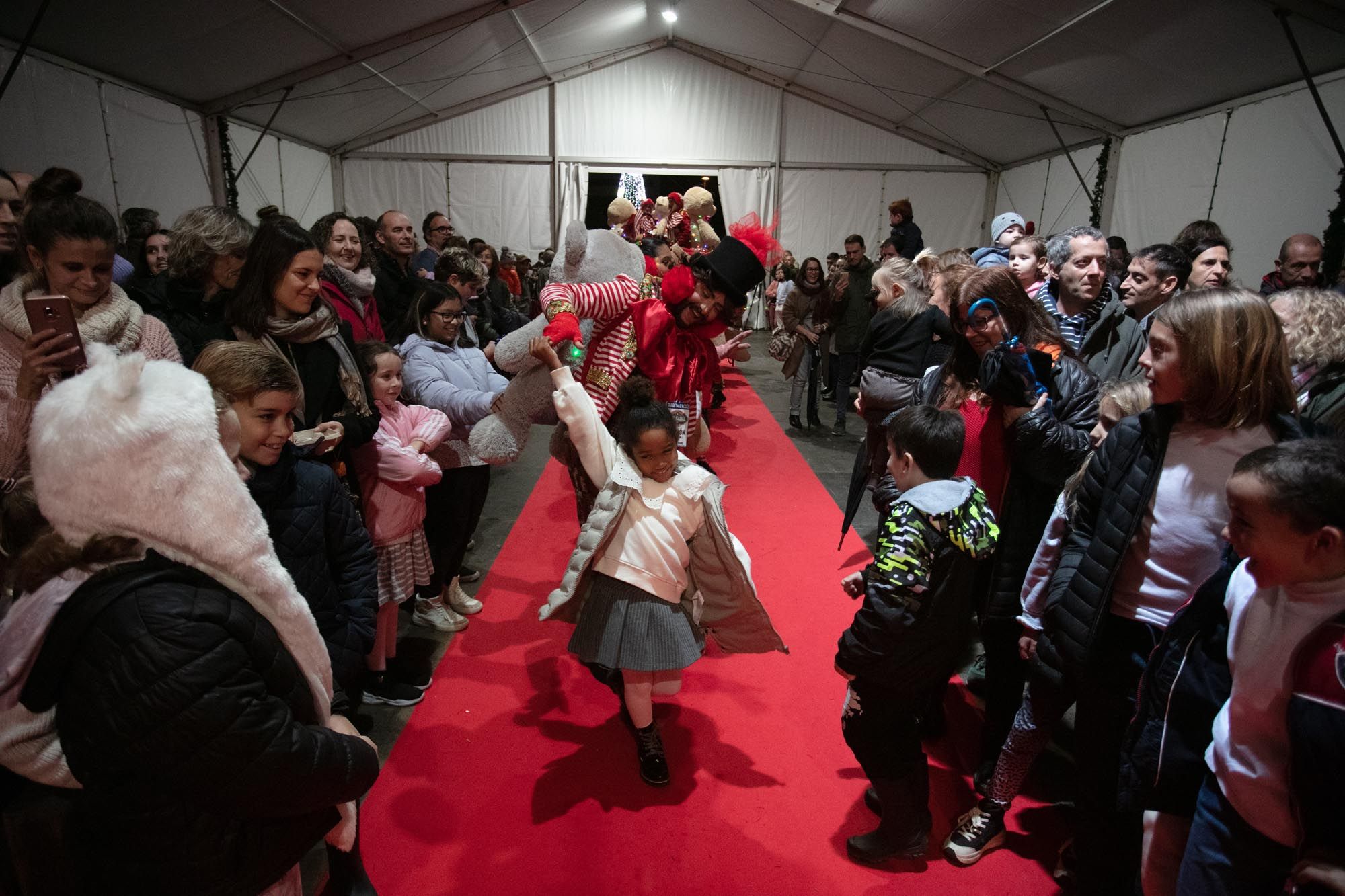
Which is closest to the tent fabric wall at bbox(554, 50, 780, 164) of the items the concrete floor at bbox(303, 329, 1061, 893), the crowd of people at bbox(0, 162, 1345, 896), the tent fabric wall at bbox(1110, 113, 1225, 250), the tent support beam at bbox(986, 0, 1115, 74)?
the tent support beam at bbox(986, 0, 1115, 74)

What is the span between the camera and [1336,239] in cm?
597

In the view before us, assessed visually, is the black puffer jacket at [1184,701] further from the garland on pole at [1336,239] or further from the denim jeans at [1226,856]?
the garland on pole at [1336,239]

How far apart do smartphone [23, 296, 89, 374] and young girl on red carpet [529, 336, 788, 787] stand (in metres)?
1.10

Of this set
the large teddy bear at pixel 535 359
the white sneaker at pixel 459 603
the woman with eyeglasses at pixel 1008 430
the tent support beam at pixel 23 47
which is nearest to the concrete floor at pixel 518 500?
the white sneaker at pixel 459 603

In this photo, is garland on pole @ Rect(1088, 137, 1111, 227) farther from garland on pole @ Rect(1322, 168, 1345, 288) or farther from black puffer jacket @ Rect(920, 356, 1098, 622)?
black puffer jacket @ Rect(920, 356, 1098, 622)

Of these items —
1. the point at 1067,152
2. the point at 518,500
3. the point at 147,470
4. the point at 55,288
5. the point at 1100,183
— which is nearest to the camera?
the point at 147,470

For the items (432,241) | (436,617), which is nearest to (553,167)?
(432,241)

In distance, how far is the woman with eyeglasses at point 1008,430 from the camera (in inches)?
79.7

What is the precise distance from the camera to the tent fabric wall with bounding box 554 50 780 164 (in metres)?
13.8

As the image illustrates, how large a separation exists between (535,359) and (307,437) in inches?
32.1

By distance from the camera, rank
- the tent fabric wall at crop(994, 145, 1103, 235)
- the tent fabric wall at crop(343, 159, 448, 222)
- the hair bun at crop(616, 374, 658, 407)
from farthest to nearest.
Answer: the tent fabric wall at crop(343, 159, 448, 222)
the tent fabric wall at crop(994, 145, 1103, 235)
the hair bun at crop(616, 374, 658, 407)

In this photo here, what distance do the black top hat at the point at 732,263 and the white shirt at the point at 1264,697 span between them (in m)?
1.70

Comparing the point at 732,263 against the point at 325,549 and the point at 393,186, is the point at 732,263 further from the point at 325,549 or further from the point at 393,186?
the point at 393,186

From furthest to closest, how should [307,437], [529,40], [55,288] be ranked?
[529,40]
[307,437]
[55,288]
